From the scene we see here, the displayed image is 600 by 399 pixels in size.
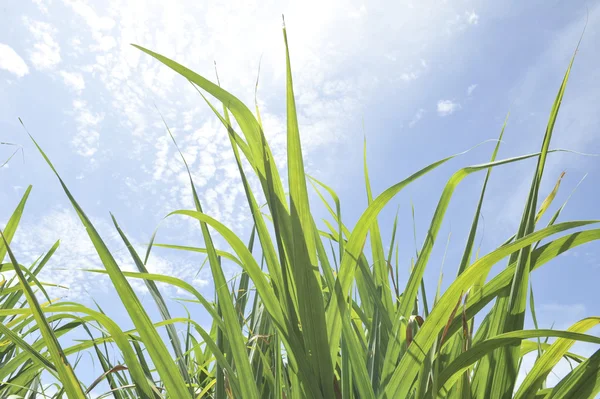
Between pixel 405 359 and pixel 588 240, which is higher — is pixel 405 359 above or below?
below

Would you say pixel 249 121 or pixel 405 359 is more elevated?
pixel 249 121

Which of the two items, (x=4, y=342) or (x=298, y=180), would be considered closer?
(x=298, y=180)

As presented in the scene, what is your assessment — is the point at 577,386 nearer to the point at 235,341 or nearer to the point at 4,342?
the point at 235,341

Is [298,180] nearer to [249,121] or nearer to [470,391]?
[249,121]

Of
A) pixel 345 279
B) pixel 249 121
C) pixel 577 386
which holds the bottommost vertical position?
pixel 577 386

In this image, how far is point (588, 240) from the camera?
47 centimetres

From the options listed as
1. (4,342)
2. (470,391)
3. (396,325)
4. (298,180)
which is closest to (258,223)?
(298,180)

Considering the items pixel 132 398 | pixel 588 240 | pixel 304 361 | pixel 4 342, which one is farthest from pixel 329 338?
pixel 4 342

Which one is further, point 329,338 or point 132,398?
point 132,398

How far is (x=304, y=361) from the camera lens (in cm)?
45

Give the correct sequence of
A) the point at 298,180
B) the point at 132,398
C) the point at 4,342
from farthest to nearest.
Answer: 1. the point at 4,342
2. the point at 132,398
3. the point at 298,180

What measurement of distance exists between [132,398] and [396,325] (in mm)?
591

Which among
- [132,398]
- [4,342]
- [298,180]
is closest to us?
[298,180]

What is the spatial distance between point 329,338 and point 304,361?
0.04 metres
